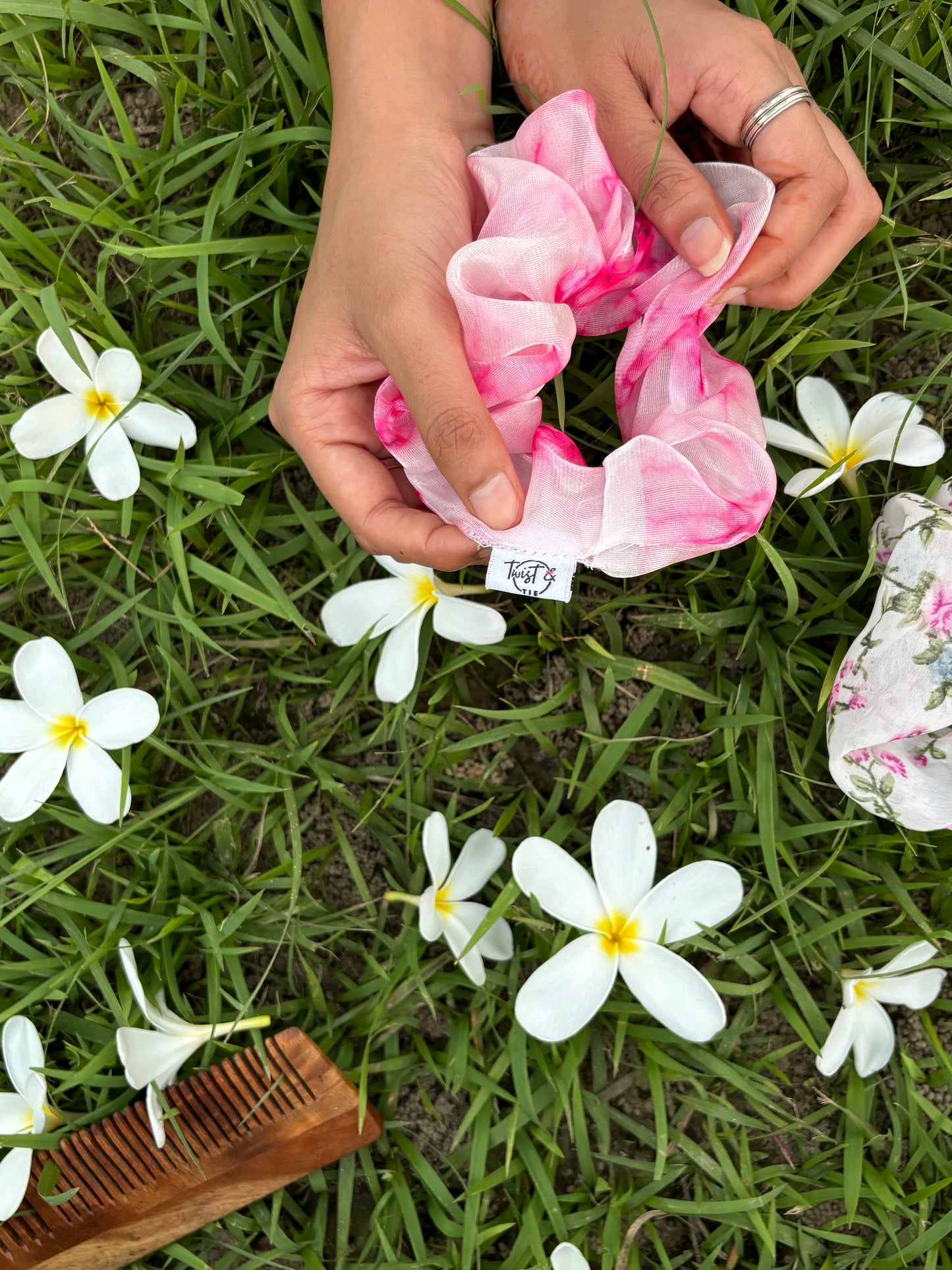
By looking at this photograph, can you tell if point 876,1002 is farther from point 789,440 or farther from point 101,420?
point 101,420

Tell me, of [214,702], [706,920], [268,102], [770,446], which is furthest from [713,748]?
[268,102]

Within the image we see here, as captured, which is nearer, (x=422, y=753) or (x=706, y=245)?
(x=706, y=245)

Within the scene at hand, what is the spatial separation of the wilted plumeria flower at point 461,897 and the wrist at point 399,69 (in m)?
0.75

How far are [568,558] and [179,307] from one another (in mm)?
630

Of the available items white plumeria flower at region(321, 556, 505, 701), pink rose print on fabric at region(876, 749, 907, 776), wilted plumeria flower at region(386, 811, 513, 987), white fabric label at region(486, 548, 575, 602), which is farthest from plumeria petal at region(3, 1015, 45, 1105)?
pink rose print on fabric at region(876, 749, 907, 776)

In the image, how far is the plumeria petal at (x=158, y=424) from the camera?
1.11 meters

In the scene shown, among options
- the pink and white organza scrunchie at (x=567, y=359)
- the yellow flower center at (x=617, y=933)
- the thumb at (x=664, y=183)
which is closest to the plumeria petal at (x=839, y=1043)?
the yellow flower center at (x=617, y=933)

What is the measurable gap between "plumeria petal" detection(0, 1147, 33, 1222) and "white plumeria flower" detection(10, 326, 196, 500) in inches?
30.9

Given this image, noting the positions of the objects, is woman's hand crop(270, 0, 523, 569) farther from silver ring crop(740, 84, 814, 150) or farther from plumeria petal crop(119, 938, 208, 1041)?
plumeria petal crop(119, 938, 208, 1041)

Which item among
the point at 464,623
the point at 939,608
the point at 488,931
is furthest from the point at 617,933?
the point at 939,608

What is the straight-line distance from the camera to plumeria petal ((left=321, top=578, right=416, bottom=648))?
1.10m

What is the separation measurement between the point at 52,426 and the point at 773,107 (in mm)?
864

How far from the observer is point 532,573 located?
0.85 meters

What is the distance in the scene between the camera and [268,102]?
1.14m
